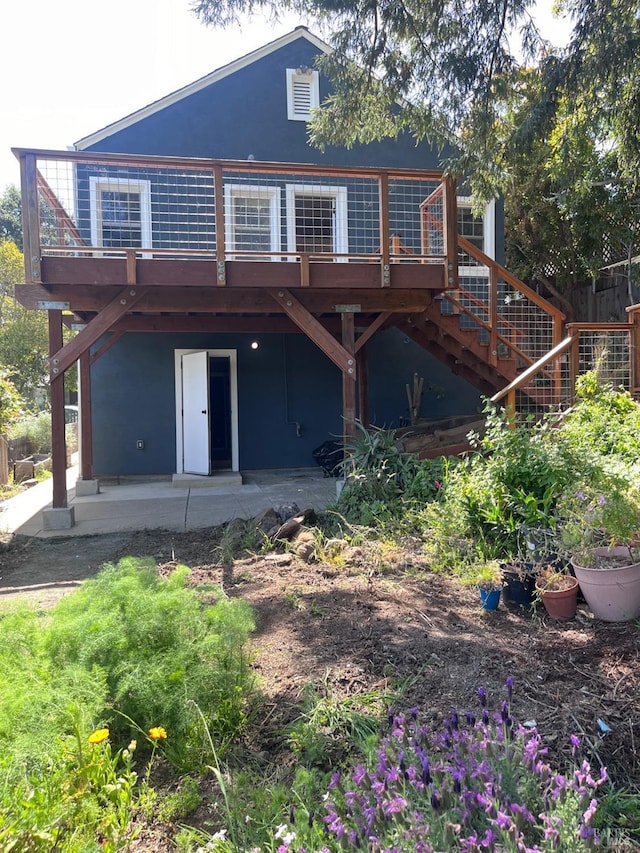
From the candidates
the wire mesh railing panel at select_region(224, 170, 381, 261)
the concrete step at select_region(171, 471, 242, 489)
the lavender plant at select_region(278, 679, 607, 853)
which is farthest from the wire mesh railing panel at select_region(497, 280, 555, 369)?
the lavender plant at select_region(278, 679, 607, 853)

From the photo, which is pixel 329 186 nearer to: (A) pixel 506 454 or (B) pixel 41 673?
(A) pixel 506 454

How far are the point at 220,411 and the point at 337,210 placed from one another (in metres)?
4.24

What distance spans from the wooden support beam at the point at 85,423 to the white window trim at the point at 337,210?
3891 mm

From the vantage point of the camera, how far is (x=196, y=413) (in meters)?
9.65

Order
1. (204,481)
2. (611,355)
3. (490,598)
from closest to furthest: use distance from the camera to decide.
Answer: (490,598) → (611,355) → (204,481)

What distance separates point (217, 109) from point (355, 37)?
4.97m

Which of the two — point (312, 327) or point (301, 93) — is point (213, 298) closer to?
point (312, 327)

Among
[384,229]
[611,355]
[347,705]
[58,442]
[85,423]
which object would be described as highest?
[384,229]

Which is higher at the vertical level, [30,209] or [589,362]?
[30,209]

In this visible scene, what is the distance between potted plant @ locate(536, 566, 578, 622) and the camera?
3110 millimetres

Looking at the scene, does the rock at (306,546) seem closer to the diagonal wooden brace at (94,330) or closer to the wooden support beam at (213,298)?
the wooden support beam at (213,298)

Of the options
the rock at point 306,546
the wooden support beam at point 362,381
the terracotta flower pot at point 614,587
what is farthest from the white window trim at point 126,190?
the terracotta flower pot at point 614,587

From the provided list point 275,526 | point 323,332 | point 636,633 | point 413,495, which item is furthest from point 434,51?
point 636,633

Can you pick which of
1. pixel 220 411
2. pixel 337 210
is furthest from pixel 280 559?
pixel 337 210
